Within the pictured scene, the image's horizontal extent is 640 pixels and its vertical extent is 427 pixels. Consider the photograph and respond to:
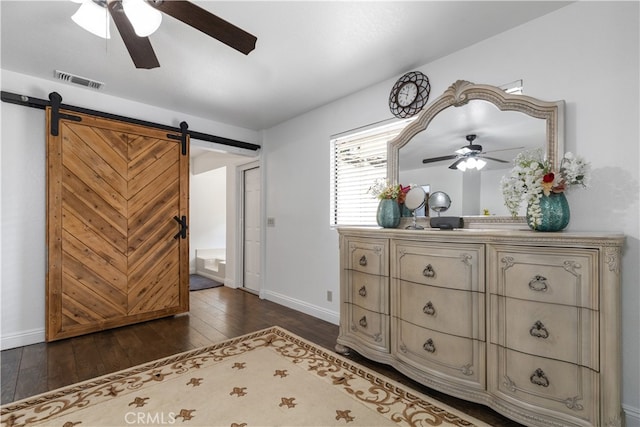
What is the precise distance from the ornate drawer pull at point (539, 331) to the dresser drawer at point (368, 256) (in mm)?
967

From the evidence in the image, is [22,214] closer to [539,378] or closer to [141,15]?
[141,15]

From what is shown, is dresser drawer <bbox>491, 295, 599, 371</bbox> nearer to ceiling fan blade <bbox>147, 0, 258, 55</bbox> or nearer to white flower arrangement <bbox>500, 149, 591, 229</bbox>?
white flower arrangement <bbox>500, 149, 591, 229</bbox>

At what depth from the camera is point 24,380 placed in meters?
2.28

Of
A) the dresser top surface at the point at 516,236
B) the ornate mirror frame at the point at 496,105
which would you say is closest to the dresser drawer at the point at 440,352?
the dresser top surface at the point at 516,236

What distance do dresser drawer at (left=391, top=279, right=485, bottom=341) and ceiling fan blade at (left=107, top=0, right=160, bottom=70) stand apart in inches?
88.9

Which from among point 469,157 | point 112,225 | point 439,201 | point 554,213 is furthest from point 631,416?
point 112,225

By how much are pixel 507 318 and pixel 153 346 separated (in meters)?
2.91

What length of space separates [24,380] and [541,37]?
4.41 m

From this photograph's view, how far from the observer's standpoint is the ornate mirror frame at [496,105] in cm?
203

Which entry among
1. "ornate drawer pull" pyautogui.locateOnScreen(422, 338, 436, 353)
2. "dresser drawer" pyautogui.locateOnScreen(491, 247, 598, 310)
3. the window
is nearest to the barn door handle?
the window

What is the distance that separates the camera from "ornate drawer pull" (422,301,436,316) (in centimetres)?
209

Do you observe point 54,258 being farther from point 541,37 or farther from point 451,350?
point 541,37

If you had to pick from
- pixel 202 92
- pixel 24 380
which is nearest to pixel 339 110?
pixel 202 92

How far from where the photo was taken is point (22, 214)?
2.96 metres
